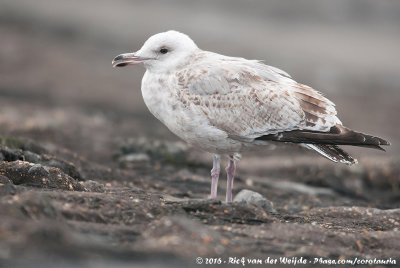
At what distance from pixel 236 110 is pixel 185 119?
662 millimetres

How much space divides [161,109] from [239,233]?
2250 mm

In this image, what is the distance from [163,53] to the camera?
25.7 ft

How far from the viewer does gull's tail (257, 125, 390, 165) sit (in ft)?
23.8

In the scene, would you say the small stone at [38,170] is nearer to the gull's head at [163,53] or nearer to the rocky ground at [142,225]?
the rocky ground at [142,225]

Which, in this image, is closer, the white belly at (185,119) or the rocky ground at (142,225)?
the rocky ground at (142,225)

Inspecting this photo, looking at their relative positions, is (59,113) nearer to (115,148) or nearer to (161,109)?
(115,148)

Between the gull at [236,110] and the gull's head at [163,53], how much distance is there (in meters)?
0.02

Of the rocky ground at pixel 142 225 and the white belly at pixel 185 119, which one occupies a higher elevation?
the white belly at pixel 185 119

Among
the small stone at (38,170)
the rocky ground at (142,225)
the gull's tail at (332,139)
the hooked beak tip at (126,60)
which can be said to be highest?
the hooked beak tip at (126,60)

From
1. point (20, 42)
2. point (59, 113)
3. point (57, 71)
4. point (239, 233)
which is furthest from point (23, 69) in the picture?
point (239, 233)

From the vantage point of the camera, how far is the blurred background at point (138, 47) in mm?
14547
